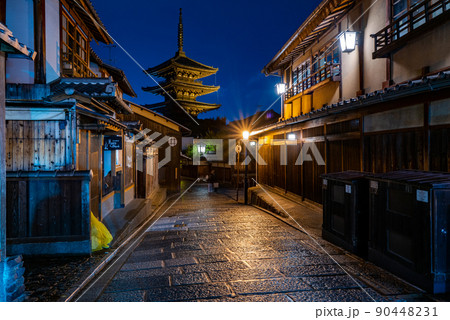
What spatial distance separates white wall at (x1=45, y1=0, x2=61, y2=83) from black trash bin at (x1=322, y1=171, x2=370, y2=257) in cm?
809

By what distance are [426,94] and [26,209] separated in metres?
10.0

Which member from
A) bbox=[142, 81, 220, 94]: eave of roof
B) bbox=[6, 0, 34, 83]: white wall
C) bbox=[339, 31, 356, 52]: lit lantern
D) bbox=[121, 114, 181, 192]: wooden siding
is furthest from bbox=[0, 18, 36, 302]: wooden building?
bbox=[142, 81, 220, 94]: eave of roof

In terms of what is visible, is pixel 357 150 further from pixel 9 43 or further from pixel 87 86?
pixel 9 43

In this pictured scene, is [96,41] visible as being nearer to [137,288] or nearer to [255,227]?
[255,227]

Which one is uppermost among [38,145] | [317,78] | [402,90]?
[317,78]

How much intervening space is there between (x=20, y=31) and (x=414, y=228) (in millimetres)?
9797

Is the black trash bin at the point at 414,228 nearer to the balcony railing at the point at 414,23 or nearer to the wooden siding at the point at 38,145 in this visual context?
the balcony railing at the point at 414,23

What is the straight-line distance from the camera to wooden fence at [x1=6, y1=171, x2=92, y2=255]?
6.68 m

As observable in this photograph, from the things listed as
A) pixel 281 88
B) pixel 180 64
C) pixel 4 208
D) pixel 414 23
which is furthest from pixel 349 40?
pixel 180 64

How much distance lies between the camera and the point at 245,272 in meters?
5.75

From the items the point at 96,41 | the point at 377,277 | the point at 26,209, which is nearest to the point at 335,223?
the point at 377,277

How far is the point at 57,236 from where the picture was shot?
6.84 metres

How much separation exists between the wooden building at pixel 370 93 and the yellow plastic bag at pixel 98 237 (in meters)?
8.14

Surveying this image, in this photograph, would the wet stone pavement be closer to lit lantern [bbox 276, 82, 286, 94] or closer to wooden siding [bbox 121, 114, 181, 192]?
lit lantern [bbox 276, 82, 286, 94]
